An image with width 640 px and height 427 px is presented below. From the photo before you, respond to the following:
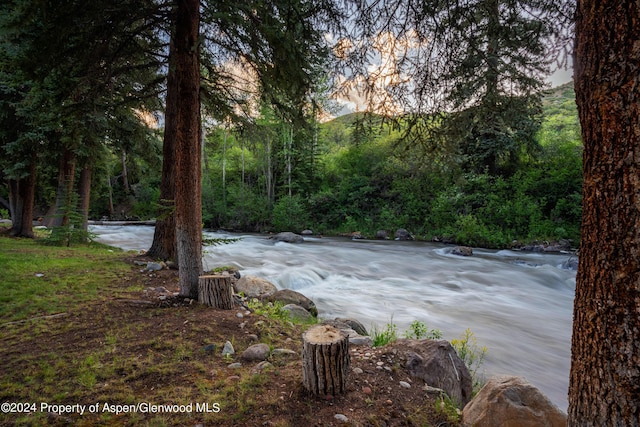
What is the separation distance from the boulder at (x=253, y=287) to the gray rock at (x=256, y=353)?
9.51ft

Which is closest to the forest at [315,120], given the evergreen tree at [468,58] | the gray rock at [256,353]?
the evergreen tree at [468,58]

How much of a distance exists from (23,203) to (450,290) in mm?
14915

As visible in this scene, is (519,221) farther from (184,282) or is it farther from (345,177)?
(184,282)

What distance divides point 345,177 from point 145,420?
75.3 feet

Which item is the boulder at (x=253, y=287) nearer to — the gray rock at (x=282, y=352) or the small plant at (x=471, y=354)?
the gray rock at (x=282, y=352)

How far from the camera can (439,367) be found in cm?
334

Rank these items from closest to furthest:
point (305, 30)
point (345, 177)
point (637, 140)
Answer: point (637, 140), point (305, 30), point (345, 177)

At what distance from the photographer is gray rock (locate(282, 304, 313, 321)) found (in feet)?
18.0

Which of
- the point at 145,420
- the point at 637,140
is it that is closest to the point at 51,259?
the point at 145,420

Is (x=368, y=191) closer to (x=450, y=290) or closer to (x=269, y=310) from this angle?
(x=450, y=290)

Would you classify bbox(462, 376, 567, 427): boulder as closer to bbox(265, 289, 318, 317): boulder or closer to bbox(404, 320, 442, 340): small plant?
bbox(404, 320, 442, 340): small plant

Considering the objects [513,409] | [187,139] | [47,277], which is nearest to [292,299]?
[187,139]

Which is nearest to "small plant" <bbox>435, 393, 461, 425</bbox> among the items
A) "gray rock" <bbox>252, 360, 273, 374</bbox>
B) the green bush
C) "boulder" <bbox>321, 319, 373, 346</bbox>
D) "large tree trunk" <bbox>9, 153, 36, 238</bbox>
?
"boulder" <bbox>321, 319, 373, 346</bbox>

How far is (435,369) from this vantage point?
3.31m
